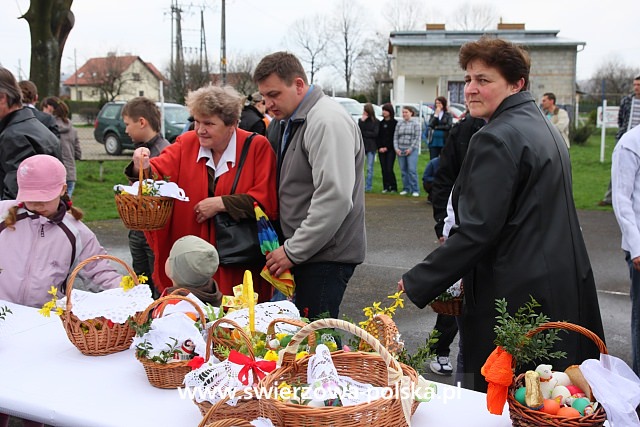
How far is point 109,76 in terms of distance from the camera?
4947 cm

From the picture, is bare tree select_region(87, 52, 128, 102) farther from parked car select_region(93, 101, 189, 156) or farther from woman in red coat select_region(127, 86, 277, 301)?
woman in red coat select_region(127, 86, 277, 301)

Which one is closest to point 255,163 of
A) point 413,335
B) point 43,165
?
point 43,165

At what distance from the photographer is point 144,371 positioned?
100 inches

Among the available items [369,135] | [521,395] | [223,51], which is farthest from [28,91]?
[223,51]

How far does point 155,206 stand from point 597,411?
2.33 m

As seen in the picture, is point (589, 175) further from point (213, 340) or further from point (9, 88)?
point (213, 340)

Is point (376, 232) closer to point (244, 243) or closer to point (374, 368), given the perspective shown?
point (244, 243)

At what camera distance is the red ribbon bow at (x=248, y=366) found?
6.69 feet

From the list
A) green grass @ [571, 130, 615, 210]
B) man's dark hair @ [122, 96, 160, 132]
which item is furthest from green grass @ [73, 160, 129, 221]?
green grass @ [571, 130, 615, 210]

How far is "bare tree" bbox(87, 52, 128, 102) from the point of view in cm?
4806

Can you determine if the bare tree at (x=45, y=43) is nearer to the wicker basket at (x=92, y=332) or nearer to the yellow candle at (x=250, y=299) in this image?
the wicker basket at (x=92, y=332)

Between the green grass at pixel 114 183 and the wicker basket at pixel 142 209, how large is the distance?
7068mm

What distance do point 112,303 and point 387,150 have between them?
11.5 metres

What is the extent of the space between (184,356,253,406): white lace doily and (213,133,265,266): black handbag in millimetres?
1477
